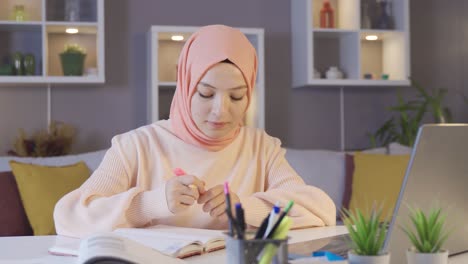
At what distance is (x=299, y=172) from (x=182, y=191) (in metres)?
2.06

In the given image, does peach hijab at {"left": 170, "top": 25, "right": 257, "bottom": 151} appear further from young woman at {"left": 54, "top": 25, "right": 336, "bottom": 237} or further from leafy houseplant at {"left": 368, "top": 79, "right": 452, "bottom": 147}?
leafy houseplant at {"left": 368, "top": 79, "right": 452, "bottom": 147}

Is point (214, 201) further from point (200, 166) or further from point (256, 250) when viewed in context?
point (256, 250)

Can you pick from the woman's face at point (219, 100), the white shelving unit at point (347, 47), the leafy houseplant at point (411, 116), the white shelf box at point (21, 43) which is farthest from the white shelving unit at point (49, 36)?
the woman's face at point (219, 100)

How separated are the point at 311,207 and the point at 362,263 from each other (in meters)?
0.80

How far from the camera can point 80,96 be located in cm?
387

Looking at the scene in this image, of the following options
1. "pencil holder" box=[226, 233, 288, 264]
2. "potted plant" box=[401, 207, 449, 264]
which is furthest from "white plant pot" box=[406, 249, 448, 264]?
"pencil holder" box=[226, 233, 288, 264]

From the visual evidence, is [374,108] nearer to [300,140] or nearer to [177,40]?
[300,140]

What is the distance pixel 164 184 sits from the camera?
5.10ft

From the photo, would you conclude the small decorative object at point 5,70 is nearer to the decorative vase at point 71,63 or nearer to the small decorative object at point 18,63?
the small decorative object at point 18,63

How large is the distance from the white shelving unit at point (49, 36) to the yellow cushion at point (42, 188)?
610mm

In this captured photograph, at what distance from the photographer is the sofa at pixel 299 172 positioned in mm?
3088

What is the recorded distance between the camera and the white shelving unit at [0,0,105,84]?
3.61 metres

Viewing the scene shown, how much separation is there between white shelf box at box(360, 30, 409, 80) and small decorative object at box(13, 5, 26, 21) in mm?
1881

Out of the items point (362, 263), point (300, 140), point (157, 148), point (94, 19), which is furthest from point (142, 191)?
point (300, 140)
